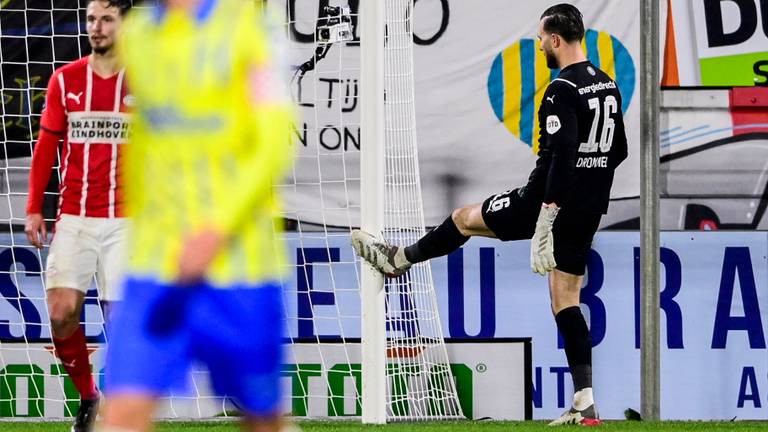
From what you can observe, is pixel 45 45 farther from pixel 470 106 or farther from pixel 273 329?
pixel 273 329

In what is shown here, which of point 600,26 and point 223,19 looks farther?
point 600,26

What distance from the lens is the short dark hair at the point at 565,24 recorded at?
6.31 m

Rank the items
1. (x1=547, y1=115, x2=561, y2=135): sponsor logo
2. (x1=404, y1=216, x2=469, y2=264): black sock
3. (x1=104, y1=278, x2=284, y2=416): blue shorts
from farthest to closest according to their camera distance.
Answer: (x1=404, y1=216, x2=469, y2=264): black sock → (x1=547, y1=115, x2=561, y2=135): sponsor logo → (x1=104, y1=278, x2=284, y2=416): blue shorts

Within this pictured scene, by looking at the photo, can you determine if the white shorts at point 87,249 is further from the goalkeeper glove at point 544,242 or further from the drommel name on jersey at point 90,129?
the goalkeeper glove at point 544,242

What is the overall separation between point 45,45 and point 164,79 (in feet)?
18.1

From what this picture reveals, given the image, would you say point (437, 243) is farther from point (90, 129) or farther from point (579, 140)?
point (90, 129)

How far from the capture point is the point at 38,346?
7992mm

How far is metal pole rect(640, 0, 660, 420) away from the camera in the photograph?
23.1 feet

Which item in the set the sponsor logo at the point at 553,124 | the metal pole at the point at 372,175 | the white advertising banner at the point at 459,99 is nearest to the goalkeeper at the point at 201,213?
the sponsor logo at the point at 553,124

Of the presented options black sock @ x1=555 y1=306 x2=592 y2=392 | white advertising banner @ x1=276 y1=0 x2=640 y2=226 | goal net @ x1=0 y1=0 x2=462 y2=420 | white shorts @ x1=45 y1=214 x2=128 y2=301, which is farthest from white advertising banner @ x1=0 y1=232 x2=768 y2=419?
white shorts @ x1=45 y1=214 x2=128 y2=301

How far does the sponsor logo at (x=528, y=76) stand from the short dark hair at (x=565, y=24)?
1.78m

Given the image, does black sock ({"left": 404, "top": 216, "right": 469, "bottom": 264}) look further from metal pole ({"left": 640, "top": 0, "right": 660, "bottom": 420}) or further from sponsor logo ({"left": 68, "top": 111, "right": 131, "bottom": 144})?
sponsor logo ({"left": 68, "top": 111, "right": 131, "bottom": 144})

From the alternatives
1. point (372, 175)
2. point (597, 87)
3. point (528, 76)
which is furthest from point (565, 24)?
point (528, 76)

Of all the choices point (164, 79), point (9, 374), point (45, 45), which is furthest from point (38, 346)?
point (164, 79)
